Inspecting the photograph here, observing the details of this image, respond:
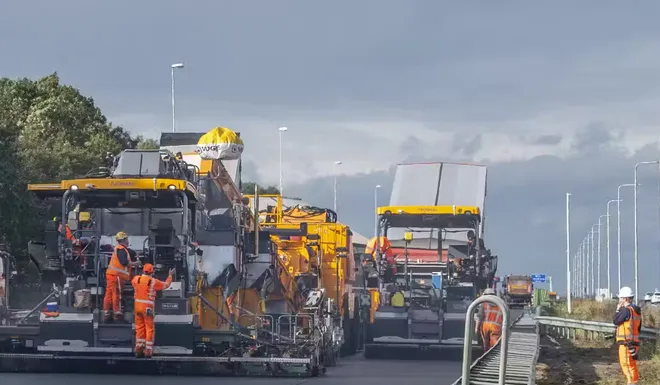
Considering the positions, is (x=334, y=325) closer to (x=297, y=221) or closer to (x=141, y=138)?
(x=297, y=221)

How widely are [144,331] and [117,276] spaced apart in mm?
985

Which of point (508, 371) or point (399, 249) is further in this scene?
point (399, 249)

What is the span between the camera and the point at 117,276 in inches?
795

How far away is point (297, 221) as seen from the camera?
107 feet

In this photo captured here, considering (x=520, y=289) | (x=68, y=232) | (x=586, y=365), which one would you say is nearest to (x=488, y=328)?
(x=586, y=365)

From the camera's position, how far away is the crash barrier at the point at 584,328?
29.0 m

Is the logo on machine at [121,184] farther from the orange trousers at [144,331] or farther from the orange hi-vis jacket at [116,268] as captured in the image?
the orange trousers at [144,331]

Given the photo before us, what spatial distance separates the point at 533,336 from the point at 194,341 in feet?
22.3

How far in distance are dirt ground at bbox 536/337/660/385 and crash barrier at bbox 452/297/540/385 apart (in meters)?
0.56

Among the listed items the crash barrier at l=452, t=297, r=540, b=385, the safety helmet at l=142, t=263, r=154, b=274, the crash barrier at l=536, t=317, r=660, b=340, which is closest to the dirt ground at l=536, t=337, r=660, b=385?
the crash barrier at l=536, t=317, r=660, b=340

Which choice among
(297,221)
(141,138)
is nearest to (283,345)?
(297,221)

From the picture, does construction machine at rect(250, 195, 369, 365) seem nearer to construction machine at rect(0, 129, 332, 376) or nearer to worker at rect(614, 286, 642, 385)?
construction machine at rect(0, 129, 332, 376)

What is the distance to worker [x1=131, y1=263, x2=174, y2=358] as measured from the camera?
19.7m

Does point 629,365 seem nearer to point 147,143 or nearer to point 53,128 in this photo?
point 53,128
